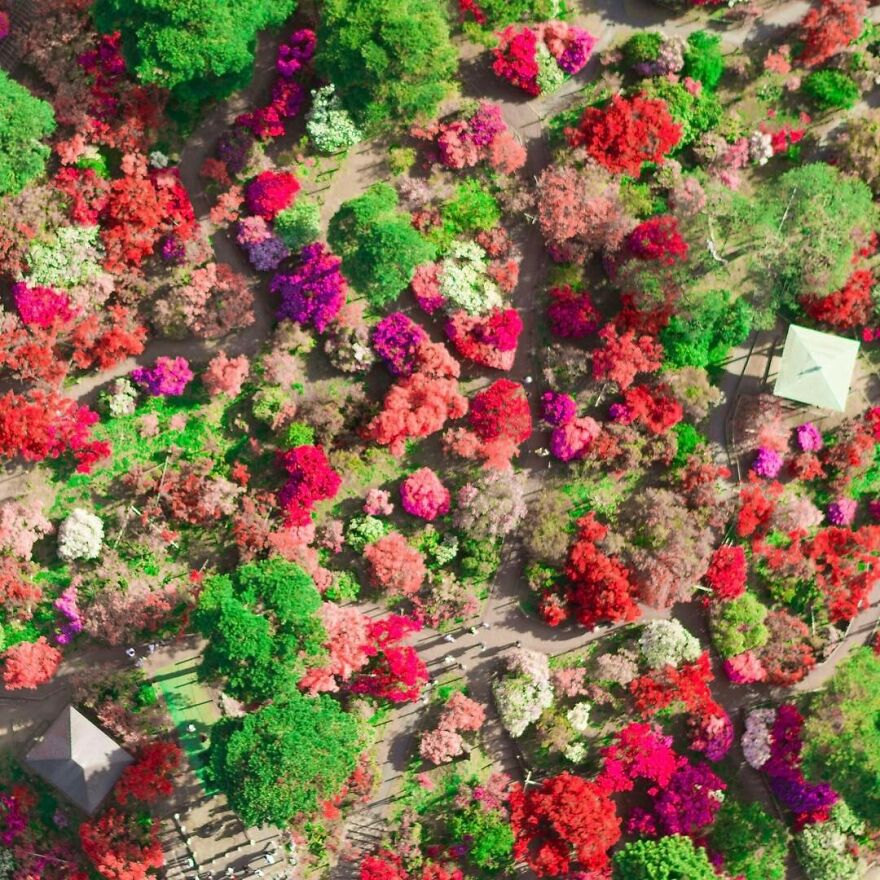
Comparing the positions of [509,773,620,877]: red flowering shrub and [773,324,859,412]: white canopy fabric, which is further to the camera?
[773,324,859,412]: white canopy fabric

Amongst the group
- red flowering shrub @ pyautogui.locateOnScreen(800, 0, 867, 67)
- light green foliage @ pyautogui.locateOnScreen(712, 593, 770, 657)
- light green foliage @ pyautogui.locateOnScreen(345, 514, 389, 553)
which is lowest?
light green foliage @ pyautogui.locateOnScreen(712, 593, 770, 657)

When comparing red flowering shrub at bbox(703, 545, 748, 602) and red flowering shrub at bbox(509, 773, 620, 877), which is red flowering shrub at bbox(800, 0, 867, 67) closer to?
red flowering shrub at bbox(703, 545, 748, 602)

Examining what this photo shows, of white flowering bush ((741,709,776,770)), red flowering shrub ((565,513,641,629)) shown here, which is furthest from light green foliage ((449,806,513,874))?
white flowering bush ((741,709,776,770))

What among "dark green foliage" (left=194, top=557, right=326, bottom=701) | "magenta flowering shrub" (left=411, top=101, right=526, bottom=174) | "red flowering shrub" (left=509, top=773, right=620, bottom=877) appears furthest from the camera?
"magenta flowering shrub" (left=411, top=101, right=526, bottom=174)

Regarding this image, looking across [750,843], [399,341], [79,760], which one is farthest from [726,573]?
[79,760]

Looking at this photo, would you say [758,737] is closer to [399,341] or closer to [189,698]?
[399,341]

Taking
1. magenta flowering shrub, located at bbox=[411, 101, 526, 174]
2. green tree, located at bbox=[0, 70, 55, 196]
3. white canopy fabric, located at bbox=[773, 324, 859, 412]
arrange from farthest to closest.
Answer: magenta flowering shrub, located at bbox=[411, 101, 526, 174] → white canopy fabric, located at bbox=[773, 324, 859, 412] → green tree, located at bbox=[0, 70, 55, 196]
